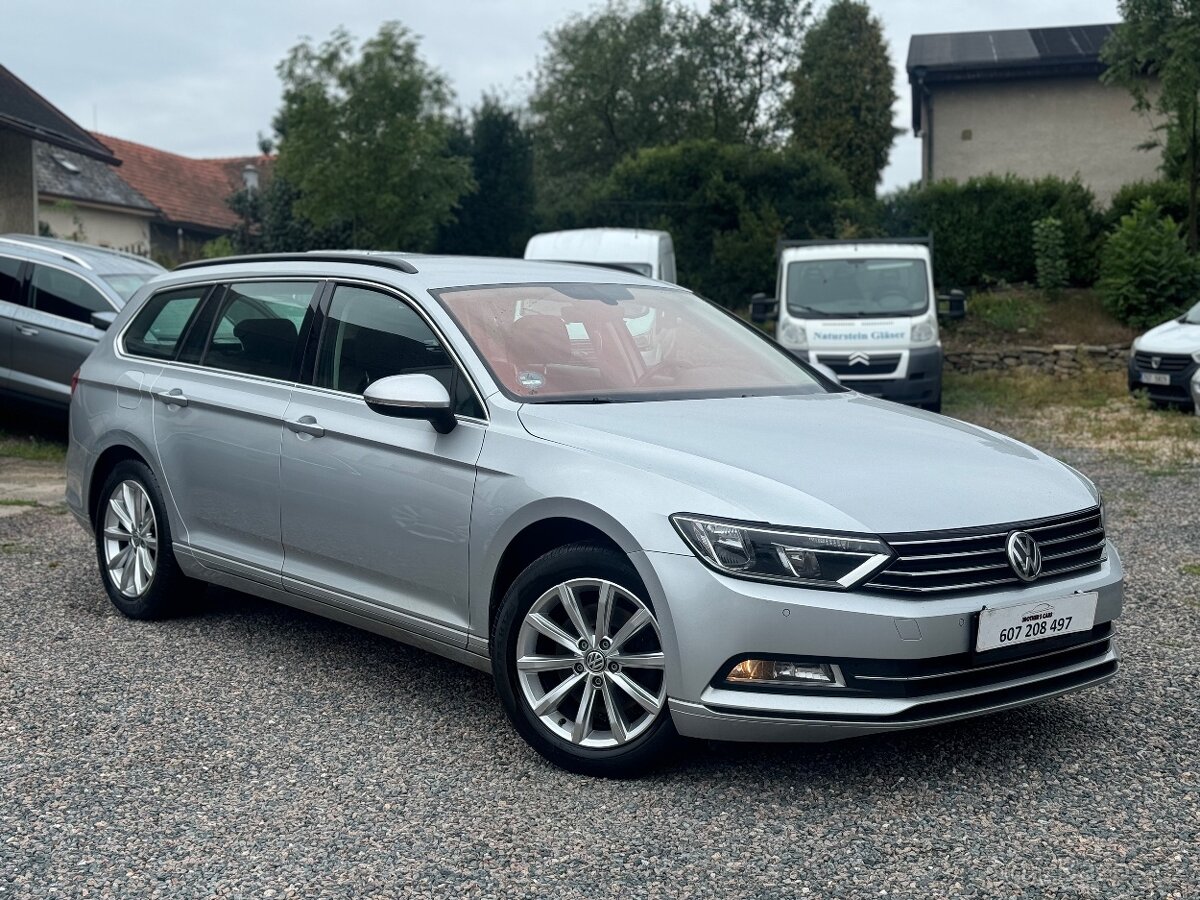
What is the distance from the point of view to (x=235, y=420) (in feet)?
18.7

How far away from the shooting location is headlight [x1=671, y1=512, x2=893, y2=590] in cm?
386

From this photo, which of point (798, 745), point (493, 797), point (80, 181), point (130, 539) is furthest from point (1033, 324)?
point (80, 181)

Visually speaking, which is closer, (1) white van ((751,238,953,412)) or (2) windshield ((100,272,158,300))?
(2) windshield ((100,272,158,300))

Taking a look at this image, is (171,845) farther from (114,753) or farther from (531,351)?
(531,351)

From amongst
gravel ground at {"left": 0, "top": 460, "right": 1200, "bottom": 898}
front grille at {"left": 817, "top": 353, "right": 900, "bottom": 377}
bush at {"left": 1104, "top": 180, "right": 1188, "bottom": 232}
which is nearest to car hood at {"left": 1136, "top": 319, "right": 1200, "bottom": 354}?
front grille at {"left": 817, "top": 353, "right": 900, "bottom": 377}

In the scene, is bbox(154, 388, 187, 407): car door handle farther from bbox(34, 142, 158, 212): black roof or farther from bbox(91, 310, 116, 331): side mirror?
bbox(34, 142, 158, 212): black roof

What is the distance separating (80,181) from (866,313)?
102 feet

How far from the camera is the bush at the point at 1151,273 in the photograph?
70.6 feet

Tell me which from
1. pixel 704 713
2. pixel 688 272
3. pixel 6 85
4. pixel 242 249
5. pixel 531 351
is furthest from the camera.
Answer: pixel 242 249

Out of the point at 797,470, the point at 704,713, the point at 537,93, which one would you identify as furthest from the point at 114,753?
the point at 537,93

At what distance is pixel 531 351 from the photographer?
503cm

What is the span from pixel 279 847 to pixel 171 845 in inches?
11.9

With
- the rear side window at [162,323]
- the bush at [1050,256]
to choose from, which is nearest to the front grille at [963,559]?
the rear side window at [162,323]

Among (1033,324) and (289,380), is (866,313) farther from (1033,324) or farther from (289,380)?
(289,380)
